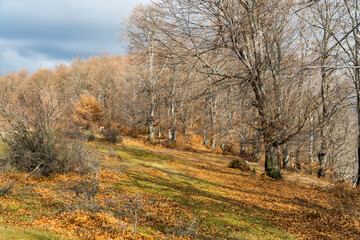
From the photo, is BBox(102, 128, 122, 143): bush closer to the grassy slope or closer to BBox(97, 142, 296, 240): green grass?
BBox(97, 142, 296, 240): green grass

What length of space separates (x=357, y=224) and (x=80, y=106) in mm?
29150

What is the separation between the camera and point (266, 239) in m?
5.87

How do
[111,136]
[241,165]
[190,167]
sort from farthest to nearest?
[111,136] → [241,165] → [190,167]

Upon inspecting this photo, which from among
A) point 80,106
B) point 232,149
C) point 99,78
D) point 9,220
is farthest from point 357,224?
point 99,78

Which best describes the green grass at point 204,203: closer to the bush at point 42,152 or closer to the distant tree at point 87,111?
the bush at point 42,152

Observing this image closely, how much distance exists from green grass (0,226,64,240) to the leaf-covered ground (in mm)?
16

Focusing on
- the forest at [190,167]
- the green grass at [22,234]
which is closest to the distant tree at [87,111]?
the forest at [190,167]

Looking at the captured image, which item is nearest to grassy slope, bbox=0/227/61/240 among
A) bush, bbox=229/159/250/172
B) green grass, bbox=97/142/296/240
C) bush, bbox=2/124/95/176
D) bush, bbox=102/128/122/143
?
green grass, bbox=97/142/296/240

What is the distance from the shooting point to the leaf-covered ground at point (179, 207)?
5.05 m

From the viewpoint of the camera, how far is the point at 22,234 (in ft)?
13.2

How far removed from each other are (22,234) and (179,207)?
4471mm

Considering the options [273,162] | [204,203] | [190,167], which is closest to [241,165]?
[273,162]

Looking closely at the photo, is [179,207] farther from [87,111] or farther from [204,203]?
[87,111]

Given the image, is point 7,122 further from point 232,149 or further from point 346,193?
point 232,149
